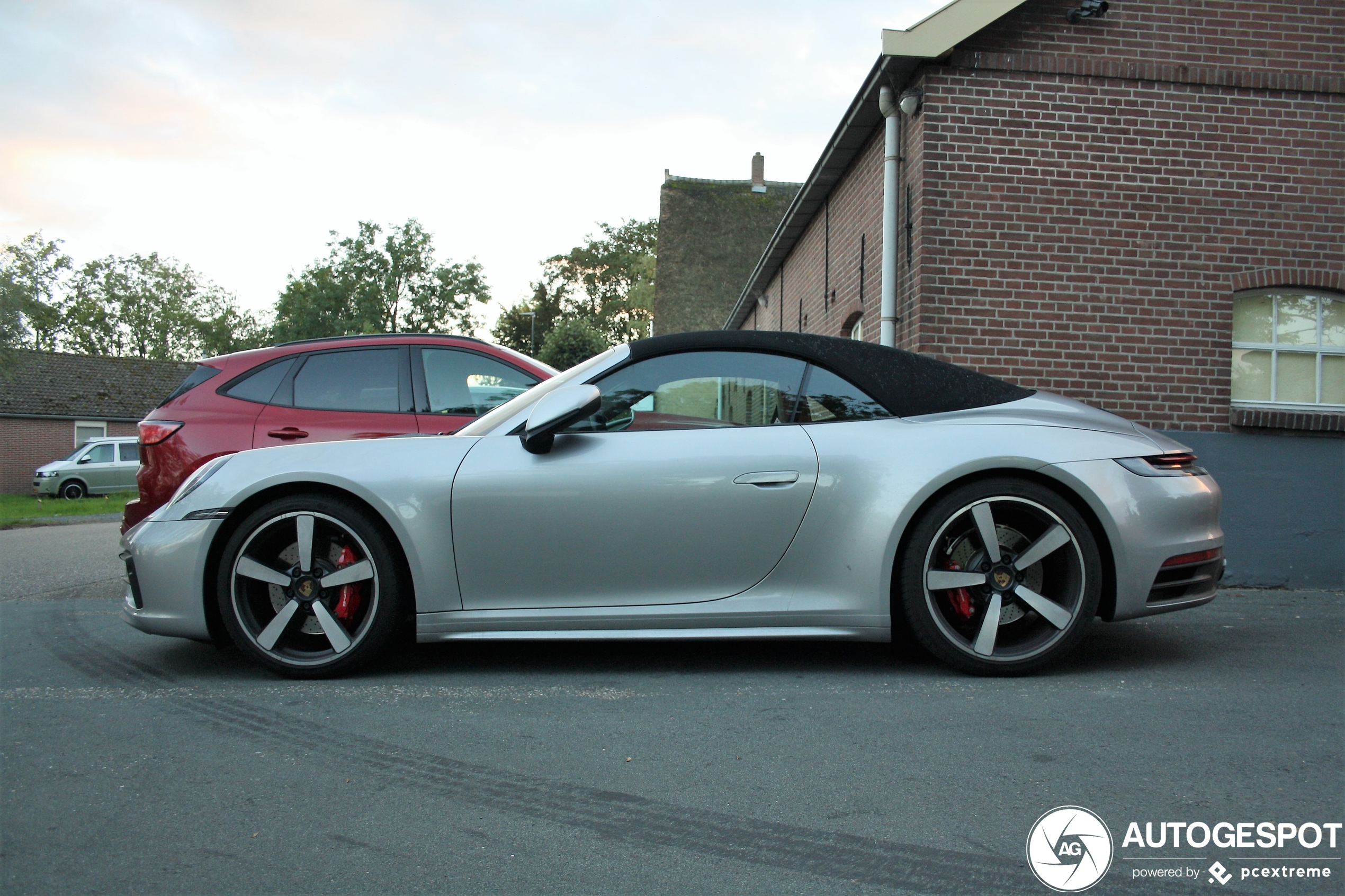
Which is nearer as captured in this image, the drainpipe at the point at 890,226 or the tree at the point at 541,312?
the drainpipe at the point at 890,226

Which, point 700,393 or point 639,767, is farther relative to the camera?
point 700,393

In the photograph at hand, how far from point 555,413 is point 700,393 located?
23.3 inches

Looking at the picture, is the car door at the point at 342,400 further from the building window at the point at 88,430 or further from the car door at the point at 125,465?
the building window at the point at 88,430

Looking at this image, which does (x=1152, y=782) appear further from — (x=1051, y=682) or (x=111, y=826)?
(x=111, y=826)

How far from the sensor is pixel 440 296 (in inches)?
2413

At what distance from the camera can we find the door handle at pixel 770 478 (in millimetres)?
3701

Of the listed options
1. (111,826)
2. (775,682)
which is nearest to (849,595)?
(775,682)

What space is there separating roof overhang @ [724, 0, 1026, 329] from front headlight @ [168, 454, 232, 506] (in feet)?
17.8

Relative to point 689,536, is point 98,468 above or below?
below

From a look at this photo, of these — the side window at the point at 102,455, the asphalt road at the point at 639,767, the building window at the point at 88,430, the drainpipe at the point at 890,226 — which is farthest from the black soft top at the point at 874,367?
the building window at the point at 88,430

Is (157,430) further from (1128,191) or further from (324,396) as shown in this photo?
(1128,191)

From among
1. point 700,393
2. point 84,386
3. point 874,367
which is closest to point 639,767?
point 700,393

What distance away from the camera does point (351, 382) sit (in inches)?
228

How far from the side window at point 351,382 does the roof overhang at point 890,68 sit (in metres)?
4.20
